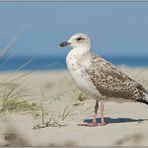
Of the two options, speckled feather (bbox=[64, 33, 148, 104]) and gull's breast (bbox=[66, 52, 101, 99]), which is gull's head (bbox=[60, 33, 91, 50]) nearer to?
speckled feather (bbox=[64, 33, 148, 104])

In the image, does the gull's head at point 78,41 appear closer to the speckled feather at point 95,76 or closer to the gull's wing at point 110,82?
the speckled feather at point 95,76

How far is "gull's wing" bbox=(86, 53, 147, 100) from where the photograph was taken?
9.46 meters

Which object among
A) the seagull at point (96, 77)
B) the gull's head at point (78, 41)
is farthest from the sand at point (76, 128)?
the gull's head at point (78, 41)

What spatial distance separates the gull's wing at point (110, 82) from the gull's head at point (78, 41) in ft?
0.74

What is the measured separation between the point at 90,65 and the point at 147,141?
6.08ft

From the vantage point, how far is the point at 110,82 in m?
9.67

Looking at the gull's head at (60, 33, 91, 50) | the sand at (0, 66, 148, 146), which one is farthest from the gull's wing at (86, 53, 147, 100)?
the sand at (0, 66, 148, 146)

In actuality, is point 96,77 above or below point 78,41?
below

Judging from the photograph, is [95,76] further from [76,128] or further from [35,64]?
[35,64]

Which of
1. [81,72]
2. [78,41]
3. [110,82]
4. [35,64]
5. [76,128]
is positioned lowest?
[76,128]

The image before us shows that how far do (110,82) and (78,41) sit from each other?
751 mm

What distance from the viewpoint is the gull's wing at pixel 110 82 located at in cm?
946

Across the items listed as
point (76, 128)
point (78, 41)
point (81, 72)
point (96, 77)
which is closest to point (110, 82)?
point (96, 77)

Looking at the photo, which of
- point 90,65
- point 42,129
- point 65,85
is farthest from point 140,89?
point 65,85
